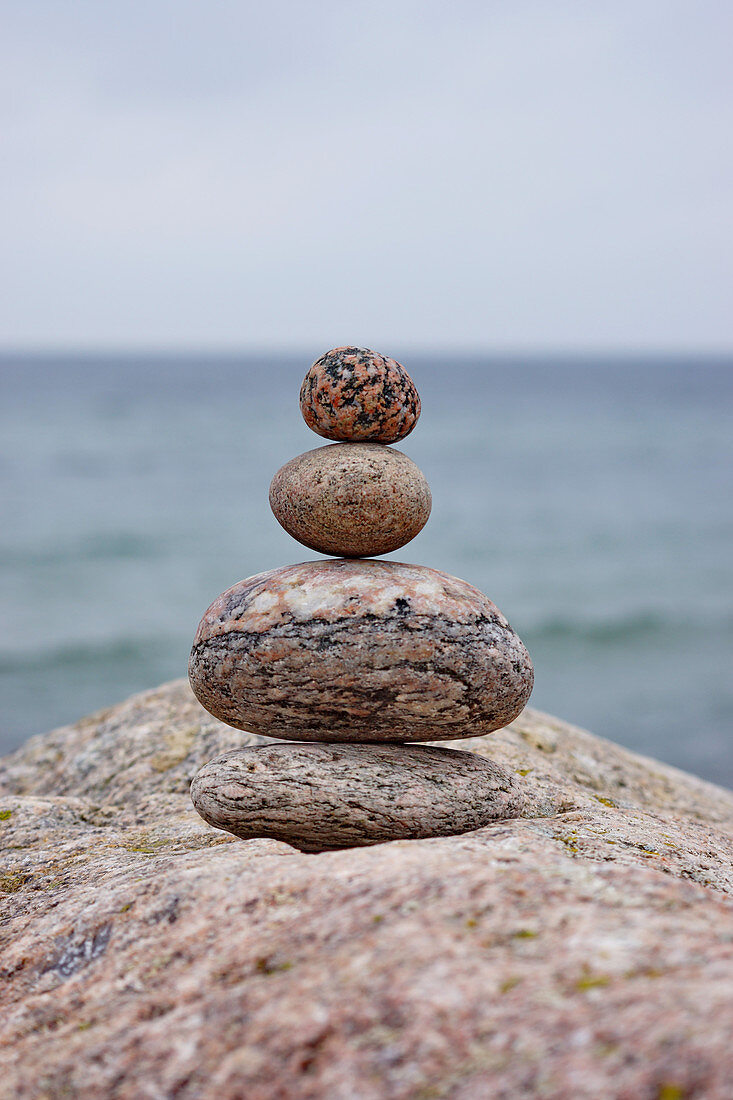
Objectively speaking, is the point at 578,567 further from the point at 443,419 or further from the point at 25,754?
the point at 443,419

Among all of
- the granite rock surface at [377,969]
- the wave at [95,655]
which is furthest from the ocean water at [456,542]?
the granite rock surface at [377,969]

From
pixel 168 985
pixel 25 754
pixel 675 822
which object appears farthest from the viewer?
pixel 25 754

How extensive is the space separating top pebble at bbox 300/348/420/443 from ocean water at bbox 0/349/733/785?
13.8 meters

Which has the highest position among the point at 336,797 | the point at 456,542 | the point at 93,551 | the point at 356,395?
the point at 356,395

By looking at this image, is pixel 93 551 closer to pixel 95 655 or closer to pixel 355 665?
pixel 95 655

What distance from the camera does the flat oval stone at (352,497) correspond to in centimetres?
529

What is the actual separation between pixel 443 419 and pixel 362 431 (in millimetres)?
67289

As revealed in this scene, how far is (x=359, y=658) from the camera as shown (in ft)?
16.4

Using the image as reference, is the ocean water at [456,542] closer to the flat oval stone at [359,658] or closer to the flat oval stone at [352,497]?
the flat oval stone at [359,658]

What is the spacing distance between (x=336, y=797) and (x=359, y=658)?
0.77 metres

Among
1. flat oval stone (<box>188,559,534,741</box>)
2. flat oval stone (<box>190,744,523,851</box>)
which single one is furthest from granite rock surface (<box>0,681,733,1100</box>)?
flat oval stone (<box>188,559,534,741</box>)

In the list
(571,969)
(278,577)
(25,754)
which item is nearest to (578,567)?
(25,754)

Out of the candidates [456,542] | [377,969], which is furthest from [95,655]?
[377,969]

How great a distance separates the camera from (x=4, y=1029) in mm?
3492
